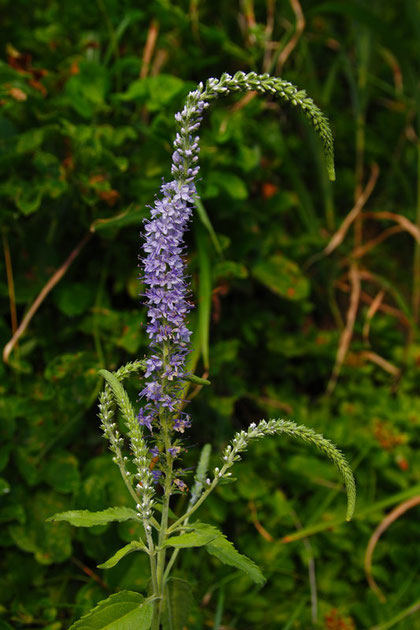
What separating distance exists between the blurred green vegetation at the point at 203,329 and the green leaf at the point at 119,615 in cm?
52

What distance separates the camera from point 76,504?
169 centimetres

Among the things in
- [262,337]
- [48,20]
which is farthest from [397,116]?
[48,20]

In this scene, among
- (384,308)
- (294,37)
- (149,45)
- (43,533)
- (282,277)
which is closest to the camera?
(43,533)

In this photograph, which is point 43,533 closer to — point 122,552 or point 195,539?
point 122,552

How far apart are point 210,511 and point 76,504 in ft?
1.72

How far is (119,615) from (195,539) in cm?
21

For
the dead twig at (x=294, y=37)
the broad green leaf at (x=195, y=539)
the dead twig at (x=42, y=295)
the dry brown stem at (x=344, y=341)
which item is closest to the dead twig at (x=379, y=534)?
the dry brown stem at (x=344, y=341)

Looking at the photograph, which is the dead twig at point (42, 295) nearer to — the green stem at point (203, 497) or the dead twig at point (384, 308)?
the green stem at point (203, 497)

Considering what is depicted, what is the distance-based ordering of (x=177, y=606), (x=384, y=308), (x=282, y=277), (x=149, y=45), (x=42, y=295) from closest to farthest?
(x=177, y=606) → (x=42, y=295) → (x=282, y=277) → (x=149, y=45) → (x=384, y=308)

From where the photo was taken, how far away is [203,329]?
1.93m

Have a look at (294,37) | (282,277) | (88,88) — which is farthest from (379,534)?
(294,37)

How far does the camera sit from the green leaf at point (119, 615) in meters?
1.08

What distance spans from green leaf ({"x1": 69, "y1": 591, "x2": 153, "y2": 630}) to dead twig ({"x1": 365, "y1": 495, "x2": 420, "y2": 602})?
1.27 m

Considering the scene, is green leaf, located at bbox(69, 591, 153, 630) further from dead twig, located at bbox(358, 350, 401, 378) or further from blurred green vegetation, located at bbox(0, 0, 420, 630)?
dead twig, located at bbox(358, 350, 401, 378)
